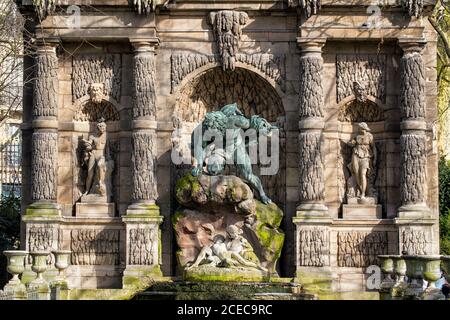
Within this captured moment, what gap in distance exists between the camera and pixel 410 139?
25844 mm

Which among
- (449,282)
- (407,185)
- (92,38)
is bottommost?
(449,282)

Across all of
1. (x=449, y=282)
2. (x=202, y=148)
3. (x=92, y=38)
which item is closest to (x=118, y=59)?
(x=92, y=38)

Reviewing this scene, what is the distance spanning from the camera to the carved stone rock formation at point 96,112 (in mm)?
26953

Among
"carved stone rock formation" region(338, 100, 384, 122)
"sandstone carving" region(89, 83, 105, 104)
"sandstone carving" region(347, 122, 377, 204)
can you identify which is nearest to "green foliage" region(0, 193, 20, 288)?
"sandstone carving" region(89, 83, 105, 104)

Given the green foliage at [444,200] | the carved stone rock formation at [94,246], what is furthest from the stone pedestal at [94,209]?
the green foliage at [444,200]

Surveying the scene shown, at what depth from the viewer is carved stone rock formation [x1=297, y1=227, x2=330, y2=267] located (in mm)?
25719

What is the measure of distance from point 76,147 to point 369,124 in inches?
265

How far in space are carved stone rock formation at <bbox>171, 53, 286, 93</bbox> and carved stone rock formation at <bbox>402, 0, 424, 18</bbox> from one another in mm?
3003

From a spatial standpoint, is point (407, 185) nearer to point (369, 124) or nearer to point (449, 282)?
point (369, 124)

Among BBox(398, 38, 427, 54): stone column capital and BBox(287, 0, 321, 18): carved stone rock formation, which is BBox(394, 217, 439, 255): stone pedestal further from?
BBox(287, 0, 321, 18): carved stone rock formation

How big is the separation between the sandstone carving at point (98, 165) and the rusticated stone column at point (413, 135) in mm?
6616

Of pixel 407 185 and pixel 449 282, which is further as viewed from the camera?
pixel 407 185

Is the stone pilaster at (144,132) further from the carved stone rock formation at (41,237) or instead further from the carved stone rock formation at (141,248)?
the carved stone rock formation at (41,237)

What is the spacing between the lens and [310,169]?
26.0 m
